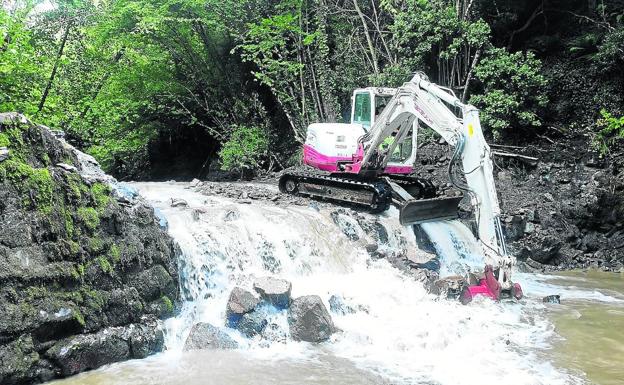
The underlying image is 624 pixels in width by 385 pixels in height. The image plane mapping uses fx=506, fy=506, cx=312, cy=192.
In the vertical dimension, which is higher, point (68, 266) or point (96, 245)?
point (96, 245)

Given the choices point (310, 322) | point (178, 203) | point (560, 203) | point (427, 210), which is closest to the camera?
point (310, 322)

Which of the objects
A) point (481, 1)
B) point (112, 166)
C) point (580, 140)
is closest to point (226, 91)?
point (112, 166)

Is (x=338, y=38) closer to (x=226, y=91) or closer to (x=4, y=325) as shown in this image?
(x=226, y=91)

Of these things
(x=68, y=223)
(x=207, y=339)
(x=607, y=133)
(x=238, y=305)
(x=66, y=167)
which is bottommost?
(x=207, y=339)

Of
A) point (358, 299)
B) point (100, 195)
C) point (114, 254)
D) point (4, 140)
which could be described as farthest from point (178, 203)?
point (4, 140)

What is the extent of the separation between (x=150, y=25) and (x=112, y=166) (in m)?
6.55

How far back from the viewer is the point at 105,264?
5719 millimetres

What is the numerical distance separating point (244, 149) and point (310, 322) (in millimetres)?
11165

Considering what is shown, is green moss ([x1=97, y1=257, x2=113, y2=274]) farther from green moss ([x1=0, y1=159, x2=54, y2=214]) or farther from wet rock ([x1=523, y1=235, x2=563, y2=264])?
wet rock ([x1=523, y1=235, x2=563, y2=264])

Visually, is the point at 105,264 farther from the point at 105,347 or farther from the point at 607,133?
the point at 607,133

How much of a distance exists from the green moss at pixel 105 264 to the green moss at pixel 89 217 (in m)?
0.37

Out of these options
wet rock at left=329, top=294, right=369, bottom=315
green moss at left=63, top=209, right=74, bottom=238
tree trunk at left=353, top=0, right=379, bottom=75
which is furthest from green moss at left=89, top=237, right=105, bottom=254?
tree trunk at left=353, top=0, right=379, bottom=75

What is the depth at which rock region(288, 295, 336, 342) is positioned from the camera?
6.21 meters

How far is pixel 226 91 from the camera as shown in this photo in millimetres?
18375
